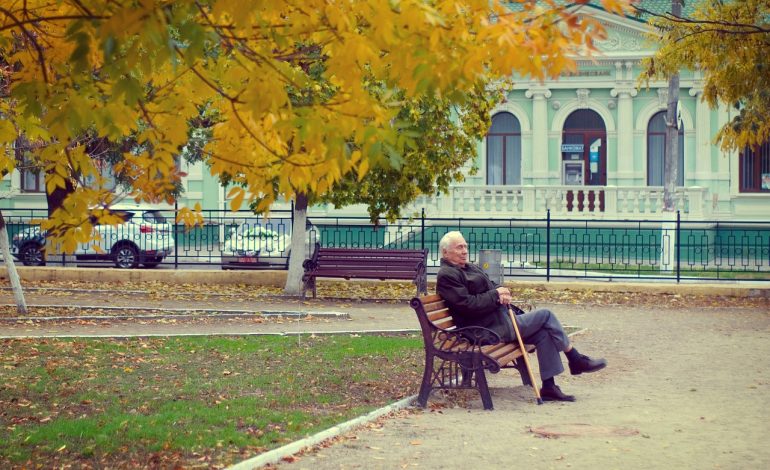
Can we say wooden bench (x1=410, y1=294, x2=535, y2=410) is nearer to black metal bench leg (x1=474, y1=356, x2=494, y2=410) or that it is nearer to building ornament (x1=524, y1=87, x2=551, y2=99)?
black metal bench leg (x1=474, y1=356, x2=494, y2=410)

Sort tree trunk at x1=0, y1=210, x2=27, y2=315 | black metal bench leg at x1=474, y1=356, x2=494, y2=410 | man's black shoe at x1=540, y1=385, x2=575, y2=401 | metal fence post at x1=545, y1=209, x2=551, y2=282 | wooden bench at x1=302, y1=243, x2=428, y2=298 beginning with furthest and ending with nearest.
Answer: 1. metal fence post at x1=545, y1=209, x2=551, y2=282
2. wooden bench at x1=302, y1=243, x2=428, y2=298
3. tree trunk at x1=0, y1=210, x2=27, y2=315
4. man's black shoe at x1=540, y1=385, x2=575, y2=401
5. black metal bench leg at x1=474, y1=356, x2=494, y2=410

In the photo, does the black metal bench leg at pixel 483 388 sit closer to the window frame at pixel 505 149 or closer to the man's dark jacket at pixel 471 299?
the man's dark jacket at pixel 471 299

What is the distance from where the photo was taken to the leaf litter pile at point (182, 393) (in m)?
7.70

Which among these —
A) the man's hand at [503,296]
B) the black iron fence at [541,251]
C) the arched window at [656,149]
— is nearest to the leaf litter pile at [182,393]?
the man's hand at [503,296]

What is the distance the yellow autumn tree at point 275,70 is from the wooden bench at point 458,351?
9.40ft

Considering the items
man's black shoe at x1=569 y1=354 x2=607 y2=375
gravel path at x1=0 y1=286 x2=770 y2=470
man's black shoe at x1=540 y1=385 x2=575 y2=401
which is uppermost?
man's black shoe at x1=569 y1=354 x2=607 y2=375

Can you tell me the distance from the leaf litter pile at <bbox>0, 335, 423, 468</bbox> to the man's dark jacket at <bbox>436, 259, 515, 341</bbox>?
0.83 m

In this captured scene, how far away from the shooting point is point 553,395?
32.9 ft

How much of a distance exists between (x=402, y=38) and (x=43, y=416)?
463 cm

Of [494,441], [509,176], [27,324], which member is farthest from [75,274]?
[509,176]

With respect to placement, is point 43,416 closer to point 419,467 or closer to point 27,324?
point 419,467

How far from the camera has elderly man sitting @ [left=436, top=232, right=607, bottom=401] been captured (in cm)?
1012

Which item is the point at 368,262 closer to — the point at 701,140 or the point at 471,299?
the point at 471,299

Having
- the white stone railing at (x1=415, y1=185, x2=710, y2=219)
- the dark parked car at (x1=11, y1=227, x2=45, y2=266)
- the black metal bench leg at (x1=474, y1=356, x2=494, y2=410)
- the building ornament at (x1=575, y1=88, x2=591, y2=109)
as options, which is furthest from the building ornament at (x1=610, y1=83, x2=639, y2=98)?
the black metal bench leg at (x1=474, y1=356, x2=494, y2=410)
